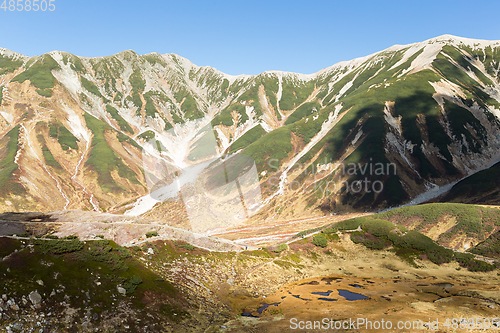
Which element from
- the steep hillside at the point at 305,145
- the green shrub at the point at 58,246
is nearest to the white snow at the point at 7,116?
the steep hillside at the point at 305,145

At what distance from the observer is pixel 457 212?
189ft

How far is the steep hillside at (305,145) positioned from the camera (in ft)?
338

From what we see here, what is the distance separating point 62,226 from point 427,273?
53.3 metres

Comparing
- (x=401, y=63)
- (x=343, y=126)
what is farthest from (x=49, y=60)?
(x=401, y=63)

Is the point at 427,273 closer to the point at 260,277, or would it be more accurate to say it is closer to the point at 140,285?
the point at 260,277

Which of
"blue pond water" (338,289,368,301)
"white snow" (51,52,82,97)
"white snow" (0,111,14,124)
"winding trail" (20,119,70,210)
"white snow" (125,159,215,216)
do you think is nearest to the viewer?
"blue pond water" (338,289,368,301)

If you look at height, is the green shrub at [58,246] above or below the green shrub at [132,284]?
A: above

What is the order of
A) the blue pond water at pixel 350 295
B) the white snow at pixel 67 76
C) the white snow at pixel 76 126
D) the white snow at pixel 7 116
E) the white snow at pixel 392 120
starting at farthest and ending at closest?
the white snow at pixel 67 76 < the white snow at pixel 76 126 < the white snow at pixel 7 116 < the white snow at pixel 392 120 < the blue pond water at pixel 350 295

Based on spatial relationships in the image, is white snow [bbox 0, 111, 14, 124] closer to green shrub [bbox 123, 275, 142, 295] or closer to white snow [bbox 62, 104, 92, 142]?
white snow [bbox 62, 104, 92, 142]

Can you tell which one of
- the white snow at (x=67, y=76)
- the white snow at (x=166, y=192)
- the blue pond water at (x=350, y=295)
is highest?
the white snow at (x=67, y=76)

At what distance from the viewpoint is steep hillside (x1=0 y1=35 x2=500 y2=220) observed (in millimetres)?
103000

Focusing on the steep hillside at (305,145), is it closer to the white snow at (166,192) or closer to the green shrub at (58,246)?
the white snow at (166,192)

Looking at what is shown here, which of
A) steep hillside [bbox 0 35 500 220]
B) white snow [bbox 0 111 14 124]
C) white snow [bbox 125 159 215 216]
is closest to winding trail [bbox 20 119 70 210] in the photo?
steep hillside [bbox 0 35 500 220]

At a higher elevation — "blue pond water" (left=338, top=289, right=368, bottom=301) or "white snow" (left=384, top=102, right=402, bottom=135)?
"white snow" (left=384, top=102, right=402, bottom=135)
